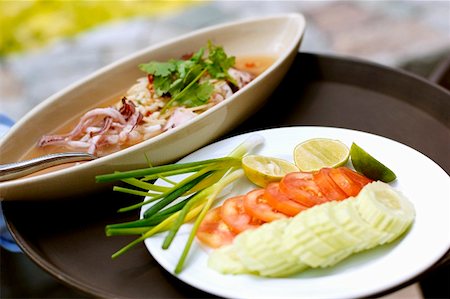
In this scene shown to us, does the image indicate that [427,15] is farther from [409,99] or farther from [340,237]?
[340,237]

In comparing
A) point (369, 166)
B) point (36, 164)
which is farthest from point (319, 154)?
point (36, 164)

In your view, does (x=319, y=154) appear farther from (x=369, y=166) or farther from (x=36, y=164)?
(x=36, y=164)

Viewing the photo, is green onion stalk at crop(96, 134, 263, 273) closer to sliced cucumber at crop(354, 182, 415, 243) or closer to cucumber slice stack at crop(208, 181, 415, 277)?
cucumber slice stack at crop(208, 181, 415, 277)

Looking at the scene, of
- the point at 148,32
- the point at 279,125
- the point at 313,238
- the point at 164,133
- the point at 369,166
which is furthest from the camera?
the point at 148,32

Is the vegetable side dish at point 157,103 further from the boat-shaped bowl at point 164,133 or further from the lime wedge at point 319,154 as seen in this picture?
the lime wedge at point 319,154

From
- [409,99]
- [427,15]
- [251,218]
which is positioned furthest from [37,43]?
[251,218]

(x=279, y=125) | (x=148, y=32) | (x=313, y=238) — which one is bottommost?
(x=148, y=32)

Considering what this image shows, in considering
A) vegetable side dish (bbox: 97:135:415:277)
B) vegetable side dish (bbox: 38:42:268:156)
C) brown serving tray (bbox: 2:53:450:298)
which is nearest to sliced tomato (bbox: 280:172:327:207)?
→ vegetable side dish (bbox: 97:135:415:277)
